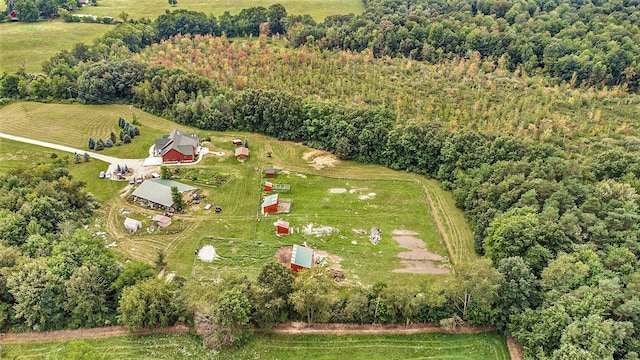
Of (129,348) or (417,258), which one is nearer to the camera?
(129,348)

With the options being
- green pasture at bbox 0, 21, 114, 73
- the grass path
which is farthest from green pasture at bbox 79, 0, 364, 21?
the grass path

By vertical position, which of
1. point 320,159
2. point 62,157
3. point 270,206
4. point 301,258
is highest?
point 320,159

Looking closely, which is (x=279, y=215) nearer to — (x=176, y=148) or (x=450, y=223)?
(x=176, y=148)

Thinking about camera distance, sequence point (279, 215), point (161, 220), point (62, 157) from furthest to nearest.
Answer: point (62, 157) < point (279, 215) < point (161, 220)

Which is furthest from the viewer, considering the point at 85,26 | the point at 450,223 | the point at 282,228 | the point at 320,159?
the point at 85,26

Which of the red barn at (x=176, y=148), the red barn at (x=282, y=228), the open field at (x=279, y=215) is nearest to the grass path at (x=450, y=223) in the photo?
the open field at (x=279, y=215)

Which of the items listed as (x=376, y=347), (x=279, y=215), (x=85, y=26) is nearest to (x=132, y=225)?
(x=279, y=215)

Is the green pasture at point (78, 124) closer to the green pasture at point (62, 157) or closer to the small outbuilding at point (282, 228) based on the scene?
the green pasture at point (62, 157)
